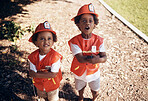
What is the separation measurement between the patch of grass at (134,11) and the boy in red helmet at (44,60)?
5.29 meters

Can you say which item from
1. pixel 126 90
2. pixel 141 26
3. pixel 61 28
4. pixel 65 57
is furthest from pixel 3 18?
pixel 141 26

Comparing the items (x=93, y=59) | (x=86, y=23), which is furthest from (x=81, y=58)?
(x=86, y=23)

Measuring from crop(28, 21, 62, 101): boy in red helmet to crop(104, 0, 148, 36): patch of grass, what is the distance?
5286 millimetres

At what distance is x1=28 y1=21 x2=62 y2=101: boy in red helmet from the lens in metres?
2.21

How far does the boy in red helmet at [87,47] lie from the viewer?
2.32m

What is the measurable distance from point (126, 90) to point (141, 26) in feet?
13.8

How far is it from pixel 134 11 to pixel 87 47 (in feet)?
23.4

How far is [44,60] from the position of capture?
2336 millimetres

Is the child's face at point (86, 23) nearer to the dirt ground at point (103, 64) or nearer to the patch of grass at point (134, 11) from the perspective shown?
the dirt ground at point (103, 64)

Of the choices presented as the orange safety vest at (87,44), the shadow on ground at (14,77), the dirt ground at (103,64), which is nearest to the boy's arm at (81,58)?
the orange safety vest at (87,44)

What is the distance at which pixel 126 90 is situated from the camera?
12.0 ft

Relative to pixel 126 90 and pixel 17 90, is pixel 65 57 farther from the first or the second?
pixel 126 90

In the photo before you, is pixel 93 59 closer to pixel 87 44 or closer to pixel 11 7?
pixel 87 44

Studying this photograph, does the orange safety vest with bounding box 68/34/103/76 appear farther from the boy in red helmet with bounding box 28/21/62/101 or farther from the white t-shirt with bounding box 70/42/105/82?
the boy in red helmet with bounding box 28/21/62/101
